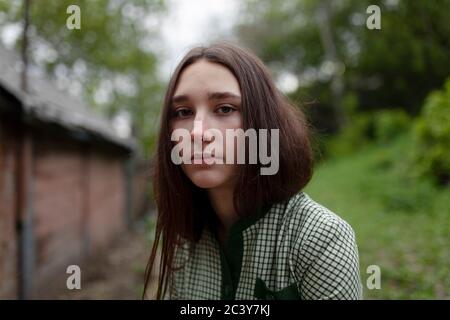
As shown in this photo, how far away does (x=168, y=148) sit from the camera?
140 cm

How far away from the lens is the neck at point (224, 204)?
4.55ft

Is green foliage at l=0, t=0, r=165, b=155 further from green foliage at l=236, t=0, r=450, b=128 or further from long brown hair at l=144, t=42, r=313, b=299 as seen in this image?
long brown hair at l=144, t=42, r=313, b=299

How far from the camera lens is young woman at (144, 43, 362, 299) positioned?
44.9 inches

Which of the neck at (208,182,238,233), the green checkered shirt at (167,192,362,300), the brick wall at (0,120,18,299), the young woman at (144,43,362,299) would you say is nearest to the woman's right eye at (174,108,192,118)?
the young woman at (144,43,362,299)

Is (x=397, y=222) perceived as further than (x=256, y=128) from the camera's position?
Yes

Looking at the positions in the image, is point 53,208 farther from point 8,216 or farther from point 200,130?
point 200,130

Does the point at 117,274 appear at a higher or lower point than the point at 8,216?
lower

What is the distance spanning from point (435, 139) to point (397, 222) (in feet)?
5.27

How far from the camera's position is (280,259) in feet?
4.00

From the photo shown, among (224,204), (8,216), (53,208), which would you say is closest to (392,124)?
(53,208)

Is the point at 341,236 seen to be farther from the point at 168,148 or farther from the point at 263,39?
the point at 263,39

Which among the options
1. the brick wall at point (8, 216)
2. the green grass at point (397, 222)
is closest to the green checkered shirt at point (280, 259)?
the green grass at point (397, 222)
